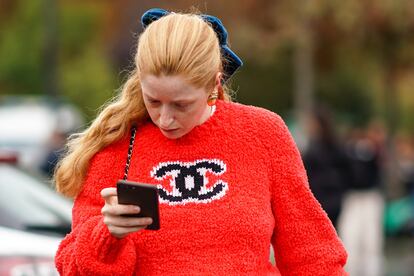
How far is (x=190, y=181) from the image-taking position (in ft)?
10.5

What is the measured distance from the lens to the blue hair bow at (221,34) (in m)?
3.31

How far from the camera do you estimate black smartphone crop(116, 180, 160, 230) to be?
9.59ft

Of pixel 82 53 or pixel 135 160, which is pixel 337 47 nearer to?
pixel 82 53

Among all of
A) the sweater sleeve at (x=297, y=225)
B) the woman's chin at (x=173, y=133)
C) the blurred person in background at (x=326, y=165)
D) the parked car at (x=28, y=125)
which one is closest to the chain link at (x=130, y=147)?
the woman's chin at (x=173, y=133)

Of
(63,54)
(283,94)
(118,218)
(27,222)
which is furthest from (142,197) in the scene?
(283,94)

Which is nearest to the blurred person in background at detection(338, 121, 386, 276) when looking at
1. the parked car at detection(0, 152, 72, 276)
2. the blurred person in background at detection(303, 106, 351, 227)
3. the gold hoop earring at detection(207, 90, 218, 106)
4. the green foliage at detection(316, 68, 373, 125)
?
the blurred person in background at detection(303, 106, 351, 227)

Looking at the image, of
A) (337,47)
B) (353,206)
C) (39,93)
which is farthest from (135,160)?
(39,93)

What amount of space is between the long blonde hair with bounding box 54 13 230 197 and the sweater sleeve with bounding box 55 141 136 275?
39 mm

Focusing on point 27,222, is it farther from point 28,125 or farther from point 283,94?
point 283,94

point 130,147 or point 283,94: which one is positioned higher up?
point 130,147

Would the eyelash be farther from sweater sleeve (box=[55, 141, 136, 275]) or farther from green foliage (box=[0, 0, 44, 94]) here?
green foliage (box=[0, 0, 44, 94])

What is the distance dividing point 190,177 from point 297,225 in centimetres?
34

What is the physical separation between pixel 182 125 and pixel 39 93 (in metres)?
32.3

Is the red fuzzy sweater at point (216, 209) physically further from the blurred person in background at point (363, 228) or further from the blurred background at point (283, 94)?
the blurred person in background at point (363, 228)
